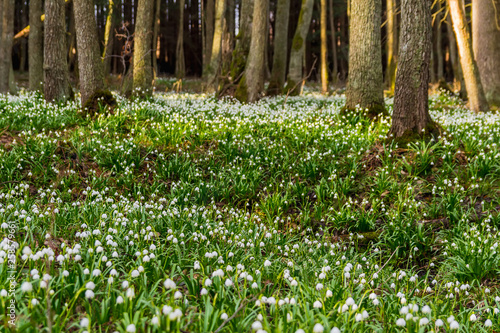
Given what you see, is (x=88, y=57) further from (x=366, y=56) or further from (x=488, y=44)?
(x=488, y=44)

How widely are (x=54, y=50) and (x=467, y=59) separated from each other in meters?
10.8

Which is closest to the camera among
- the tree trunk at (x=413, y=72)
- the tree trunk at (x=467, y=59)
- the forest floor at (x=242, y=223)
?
the forest floor at (x=242, y=223)

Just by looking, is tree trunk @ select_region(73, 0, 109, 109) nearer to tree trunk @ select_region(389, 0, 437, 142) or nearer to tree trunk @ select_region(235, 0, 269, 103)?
tree trunk @ select_region(235, 0, 269, 103)

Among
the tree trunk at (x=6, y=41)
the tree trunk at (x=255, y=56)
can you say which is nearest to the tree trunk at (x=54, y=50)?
the tree trunk at (x=6, y=41)

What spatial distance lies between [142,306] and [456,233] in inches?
175

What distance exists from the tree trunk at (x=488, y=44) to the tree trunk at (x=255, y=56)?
631cm

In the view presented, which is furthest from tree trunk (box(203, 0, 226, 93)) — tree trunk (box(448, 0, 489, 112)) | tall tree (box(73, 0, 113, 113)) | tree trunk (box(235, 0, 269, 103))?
tree trunk (box(448, 0, 489, 112))

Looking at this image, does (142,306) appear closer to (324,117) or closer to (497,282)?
(497,282)

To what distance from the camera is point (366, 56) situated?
9.90 m

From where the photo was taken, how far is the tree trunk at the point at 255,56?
12953 mm

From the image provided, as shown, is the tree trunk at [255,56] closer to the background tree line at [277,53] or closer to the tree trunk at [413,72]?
the background tree line at [277,53]

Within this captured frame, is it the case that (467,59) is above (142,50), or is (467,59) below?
below

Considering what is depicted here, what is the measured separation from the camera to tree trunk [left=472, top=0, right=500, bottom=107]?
12758 mm

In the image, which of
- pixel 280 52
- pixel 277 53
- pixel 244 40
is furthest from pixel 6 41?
pixel 280 52
